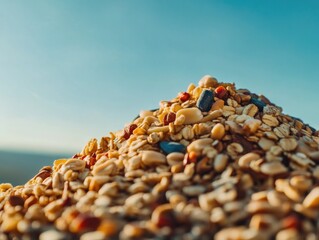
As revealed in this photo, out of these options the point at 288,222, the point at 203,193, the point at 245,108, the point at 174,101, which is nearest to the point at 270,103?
the point at 245,108

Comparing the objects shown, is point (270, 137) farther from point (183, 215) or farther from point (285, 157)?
→ point (183, 215)

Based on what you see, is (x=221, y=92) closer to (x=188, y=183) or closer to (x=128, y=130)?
(x=128, y=130)

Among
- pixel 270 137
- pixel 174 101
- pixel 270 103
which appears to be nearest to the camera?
pixel 270 137

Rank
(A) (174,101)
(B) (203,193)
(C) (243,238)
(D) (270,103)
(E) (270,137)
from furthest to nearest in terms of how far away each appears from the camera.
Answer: (D) (270,103) < (A) (174,101) < (E) (270,137) < (B) (203,193) < (C) (243,238)

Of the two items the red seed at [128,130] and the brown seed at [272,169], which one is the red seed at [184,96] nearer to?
the red seed at [128,130]

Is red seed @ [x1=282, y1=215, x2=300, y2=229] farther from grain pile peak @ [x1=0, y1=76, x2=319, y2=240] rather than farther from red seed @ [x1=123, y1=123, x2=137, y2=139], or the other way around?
red seed @ [x1=123, y1=123, x2=137, y2=139]

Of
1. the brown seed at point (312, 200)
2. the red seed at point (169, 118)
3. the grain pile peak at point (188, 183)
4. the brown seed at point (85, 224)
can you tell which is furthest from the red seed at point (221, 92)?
the brown seed at point (85, 224)

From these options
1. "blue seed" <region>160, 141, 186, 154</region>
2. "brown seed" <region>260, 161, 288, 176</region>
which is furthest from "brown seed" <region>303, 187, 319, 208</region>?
"blue seed" <region>160, 141, 186, 154</region>

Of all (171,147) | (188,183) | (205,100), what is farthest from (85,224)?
(205,100)
